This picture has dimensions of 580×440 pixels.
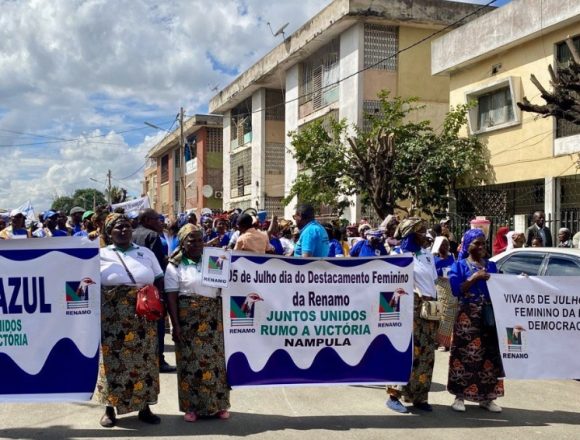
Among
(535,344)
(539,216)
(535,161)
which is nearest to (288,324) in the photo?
(535,344)

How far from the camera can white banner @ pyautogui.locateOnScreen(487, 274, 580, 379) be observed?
19.5ft

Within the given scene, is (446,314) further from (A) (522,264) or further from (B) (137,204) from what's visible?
(B) (137,204)

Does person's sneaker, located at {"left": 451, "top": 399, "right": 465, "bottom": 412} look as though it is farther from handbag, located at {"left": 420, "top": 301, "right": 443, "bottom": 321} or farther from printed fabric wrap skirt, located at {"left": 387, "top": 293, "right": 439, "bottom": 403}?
handbag, located at {"left": 420, "top": 301, "right": 443, "bottom": 321}

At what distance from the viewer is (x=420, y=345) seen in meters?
5.91

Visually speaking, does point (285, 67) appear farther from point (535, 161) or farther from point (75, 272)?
point (75, 272)

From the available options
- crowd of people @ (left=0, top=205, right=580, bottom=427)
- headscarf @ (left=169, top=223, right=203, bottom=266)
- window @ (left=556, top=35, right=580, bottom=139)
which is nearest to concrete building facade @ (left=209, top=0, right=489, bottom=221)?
window @ (left=556, top=35, right=580, bottom=139)

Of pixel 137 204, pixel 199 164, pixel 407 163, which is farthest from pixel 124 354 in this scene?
pixel 199 164

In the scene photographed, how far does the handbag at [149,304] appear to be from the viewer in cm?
506

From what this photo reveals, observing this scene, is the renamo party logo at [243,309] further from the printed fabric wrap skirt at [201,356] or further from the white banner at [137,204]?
the white banner at [137,204]

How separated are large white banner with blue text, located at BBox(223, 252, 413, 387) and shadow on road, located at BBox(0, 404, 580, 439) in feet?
1.06

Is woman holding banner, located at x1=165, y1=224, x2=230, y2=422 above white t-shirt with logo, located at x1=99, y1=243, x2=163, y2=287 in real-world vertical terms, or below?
below

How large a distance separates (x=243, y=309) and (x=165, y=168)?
52069 mm

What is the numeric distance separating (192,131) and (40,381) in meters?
Result: 39.1

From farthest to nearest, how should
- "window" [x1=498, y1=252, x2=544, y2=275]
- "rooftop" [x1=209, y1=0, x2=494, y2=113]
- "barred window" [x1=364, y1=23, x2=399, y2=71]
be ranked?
"barred window" [x1=364, y1=23, x2=399, y2=71] < "rooftop" [x1=209, y1=0, x2=494, y2=113] < "window" [x1=498, y1=252, x2=544, y2=275]
